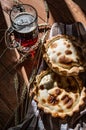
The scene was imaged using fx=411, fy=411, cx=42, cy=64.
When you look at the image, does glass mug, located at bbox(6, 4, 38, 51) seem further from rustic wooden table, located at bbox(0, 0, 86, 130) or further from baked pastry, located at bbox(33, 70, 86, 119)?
baked pastry, located at bbox(33, 70, 86, 119)

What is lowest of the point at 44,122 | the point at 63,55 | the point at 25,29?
the point at 44,122

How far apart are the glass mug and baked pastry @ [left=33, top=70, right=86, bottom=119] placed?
17cm

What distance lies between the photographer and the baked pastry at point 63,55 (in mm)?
1706

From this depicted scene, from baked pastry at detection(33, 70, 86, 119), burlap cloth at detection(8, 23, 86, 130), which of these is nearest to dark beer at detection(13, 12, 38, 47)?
baked pastry at detection(33, 70, 86, 119)

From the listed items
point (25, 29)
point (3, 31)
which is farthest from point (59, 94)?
point (3, 31)

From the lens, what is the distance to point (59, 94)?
1.68 m

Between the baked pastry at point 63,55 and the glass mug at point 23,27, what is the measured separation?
81 millimetres

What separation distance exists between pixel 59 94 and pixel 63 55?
18 cm

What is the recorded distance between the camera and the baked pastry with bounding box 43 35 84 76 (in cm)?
171

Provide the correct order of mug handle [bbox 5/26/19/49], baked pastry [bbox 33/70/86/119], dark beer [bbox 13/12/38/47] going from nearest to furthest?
1. baked pastry [bbox 33/70/86/119]
2. dark beer [bbox 13/12/38/47]
3. mug handle [bbox 5/26/19/49]

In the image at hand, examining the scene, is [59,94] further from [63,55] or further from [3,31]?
[3,31]

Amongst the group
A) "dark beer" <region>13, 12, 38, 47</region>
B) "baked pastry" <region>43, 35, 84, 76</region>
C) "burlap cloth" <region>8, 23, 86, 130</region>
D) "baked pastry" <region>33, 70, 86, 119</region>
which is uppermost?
"dark beer" <region>13, 12, 38, 47</region>

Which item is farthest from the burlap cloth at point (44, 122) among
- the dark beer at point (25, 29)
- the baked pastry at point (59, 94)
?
the dark beer at point (25, 29)

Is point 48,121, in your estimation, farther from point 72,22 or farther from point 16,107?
point 72,22
